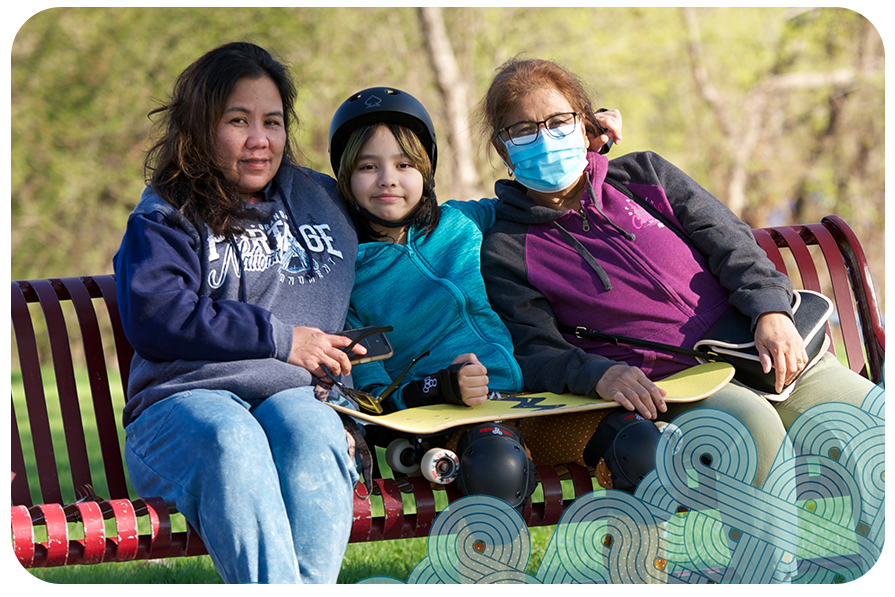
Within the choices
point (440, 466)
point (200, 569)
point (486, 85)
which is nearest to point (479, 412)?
point (440, 466)

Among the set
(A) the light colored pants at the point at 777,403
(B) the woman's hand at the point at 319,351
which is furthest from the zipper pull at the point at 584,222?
(B) the woman's hand at the point at 319,351

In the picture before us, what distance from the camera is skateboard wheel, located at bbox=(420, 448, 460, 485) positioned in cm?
248

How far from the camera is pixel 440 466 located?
250 cm

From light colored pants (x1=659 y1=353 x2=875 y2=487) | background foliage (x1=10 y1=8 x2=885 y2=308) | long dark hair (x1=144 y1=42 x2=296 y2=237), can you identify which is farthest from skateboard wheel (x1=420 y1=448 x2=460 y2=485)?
background foliage (x1=10 y1=8 x2=885 y2=308)

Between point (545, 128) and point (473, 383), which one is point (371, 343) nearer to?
point (473, 383)

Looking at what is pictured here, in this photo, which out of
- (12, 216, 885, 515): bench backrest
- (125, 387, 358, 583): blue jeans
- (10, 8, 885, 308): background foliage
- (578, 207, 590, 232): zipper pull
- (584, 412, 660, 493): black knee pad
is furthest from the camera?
(10, 8, 885, 308): background foliage

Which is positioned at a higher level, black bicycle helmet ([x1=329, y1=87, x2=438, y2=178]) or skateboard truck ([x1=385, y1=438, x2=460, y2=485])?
black bicycle helmet ([x1=329, y1=87, x2=438, y2=178])

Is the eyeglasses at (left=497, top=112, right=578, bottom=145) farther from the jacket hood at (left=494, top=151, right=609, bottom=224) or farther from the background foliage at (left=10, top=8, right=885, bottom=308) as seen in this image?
the background foliage at (left=10, top=8, right=885, bottom=308)

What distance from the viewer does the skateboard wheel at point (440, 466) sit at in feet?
8.14

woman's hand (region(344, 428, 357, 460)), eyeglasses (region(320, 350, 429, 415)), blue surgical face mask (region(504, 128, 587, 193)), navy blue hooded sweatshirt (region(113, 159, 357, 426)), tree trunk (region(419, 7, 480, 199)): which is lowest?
woman's hand (region(344, 428, 357, 460))

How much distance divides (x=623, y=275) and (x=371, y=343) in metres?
0.87

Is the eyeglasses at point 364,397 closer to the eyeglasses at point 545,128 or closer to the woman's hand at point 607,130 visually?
the eyeglasses at point 545,128

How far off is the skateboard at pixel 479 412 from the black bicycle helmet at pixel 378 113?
95 centimetres

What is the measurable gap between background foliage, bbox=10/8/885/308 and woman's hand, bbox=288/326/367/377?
9.16 metres
